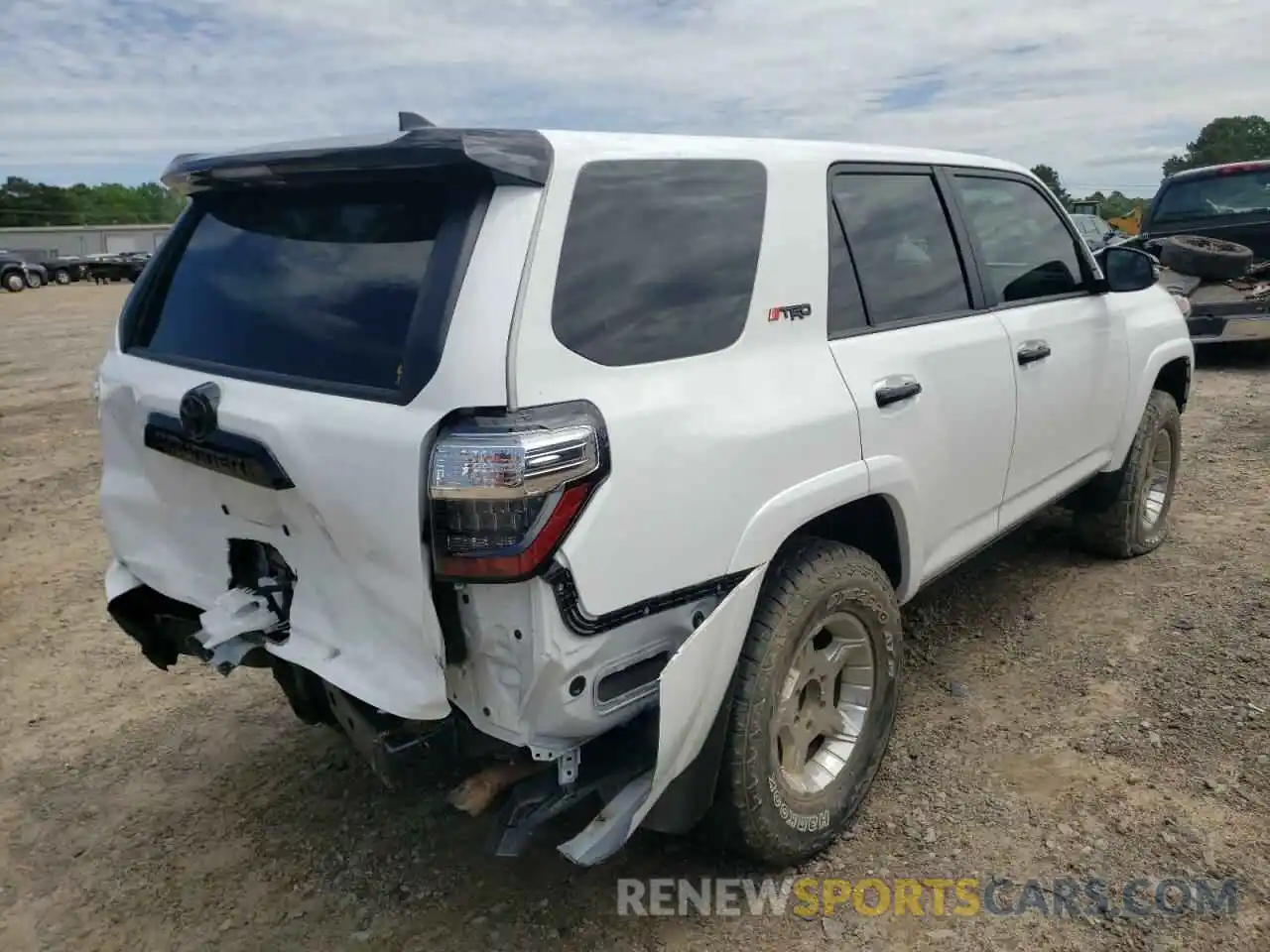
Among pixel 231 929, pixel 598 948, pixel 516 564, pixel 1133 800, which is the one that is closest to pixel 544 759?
pixel 516 564

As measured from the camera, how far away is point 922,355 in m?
3.11

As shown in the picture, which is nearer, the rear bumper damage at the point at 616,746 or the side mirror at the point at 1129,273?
the rear bumper damage at the point at 616,746

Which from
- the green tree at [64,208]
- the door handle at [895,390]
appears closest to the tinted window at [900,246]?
the door handle at [895,390]

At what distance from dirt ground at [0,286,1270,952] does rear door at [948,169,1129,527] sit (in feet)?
2.30

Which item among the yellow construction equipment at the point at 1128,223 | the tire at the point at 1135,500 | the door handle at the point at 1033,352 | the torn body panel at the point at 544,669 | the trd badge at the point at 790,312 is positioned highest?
the trd badge at the point at 790,312

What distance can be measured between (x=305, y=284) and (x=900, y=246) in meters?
1.87

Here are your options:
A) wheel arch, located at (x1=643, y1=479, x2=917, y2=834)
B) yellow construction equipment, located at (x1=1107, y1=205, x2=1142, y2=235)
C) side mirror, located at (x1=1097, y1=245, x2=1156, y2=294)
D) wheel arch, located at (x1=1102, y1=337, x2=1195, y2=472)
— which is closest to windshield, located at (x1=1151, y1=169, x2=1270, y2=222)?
wheel arch, located at (x1=1102, y1=337, x2=1195, y2=472)

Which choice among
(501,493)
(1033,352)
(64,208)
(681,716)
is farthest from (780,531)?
(64,208)

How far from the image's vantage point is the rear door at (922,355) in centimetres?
291

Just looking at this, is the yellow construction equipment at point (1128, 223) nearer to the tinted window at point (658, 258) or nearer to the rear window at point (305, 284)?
the tinted window at point (658, 258)

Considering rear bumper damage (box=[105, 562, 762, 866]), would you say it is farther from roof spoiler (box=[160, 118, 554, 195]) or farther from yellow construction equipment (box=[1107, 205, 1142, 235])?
yellow construction equipment (box=[1107, 205, 1142, 235])

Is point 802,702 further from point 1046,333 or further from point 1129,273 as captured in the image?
point 1129,273

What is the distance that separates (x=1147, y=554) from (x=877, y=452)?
2.91 m

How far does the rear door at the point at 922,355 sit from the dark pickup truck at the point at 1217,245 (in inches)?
308
